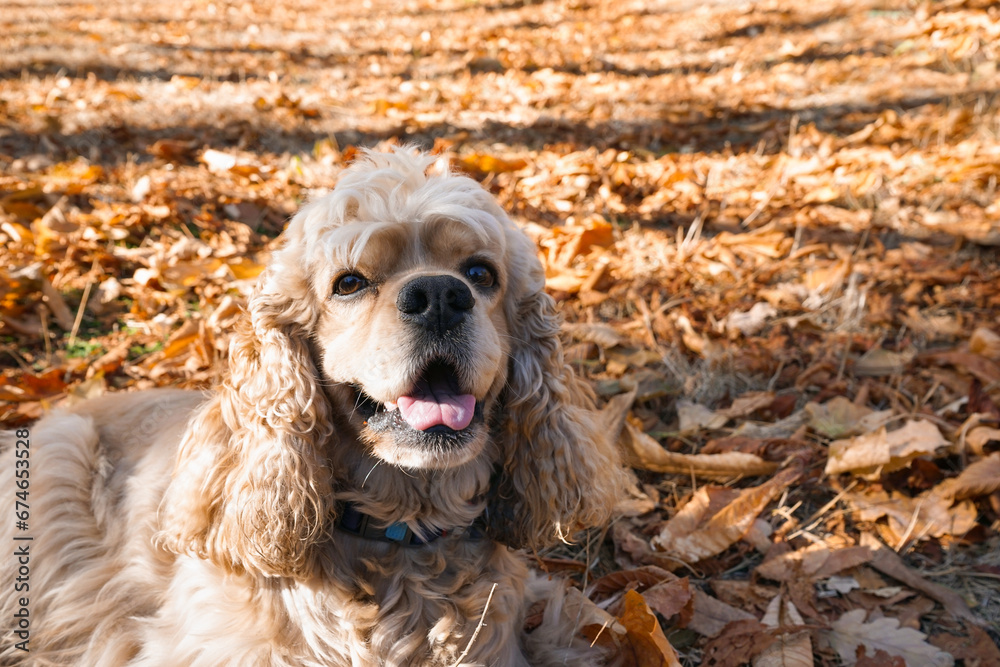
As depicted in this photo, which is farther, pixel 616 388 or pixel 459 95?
pixel 459 95

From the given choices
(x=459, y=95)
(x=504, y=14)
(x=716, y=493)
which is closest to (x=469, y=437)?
(x=716, y=493)

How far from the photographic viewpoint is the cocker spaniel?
2141 millimetres

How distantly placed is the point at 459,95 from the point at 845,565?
8.00 metres

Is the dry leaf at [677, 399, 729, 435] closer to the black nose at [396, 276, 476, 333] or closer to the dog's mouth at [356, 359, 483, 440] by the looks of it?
the dog's mouth at [356, 359, 483, 440]

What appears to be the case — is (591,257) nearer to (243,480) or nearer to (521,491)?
(521,491)

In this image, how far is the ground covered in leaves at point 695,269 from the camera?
9.36ft

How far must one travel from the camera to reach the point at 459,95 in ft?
30.8

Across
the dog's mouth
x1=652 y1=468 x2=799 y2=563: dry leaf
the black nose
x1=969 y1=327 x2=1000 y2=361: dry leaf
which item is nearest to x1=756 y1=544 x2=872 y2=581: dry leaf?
x1=652 y1=468 x2=799 y2=563: dry leaf

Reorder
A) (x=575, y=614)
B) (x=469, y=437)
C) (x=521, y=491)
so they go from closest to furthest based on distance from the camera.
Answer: (x=469, y=437) < (x=521, y=491) < (x=575, y=614)

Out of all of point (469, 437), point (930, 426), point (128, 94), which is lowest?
point (128, 94)

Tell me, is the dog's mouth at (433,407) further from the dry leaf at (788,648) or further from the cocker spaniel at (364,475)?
the dry leaf at (788,648)

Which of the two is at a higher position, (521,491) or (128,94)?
(521,491)

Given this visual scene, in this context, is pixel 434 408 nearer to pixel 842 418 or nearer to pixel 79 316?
pixel 842 418

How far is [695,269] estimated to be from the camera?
16.3 ft
